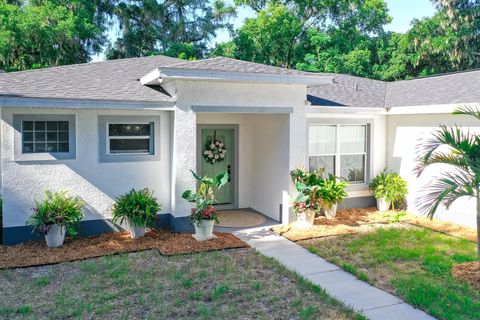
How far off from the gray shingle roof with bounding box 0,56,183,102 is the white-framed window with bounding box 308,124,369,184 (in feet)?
14.4

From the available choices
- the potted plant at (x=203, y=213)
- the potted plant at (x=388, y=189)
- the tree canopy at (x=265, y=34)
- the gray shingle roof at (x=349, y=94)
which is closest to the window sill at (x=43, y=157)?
the potted plant at (x=203, y=213)

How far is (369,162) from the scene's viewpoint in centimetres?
1188

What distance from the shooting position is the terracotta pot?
380 inches

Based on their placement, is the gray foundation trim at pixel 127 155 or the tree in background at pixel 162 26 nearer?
the gray foundation trim at pixel 127 155

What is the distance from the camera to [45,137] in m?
8.41

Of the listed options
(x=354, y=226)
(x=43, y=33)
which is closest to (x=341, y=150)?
(x=354, y=226)

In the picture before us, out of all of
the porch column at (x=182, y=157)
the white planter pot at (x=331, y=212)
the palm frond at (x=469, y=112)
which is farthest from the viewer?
the white planter pot at (x=331, y=212)

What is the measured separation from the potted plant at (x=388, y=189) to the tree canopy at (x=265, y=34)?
572 inches

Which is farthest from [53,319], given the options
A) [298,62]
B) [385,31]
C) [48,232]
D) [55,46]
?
[385,31]

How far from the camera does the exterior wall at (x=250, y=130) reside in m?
8.93

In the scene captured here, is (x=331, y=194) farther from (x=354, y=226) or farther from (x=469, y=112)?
(x=469, y=112)

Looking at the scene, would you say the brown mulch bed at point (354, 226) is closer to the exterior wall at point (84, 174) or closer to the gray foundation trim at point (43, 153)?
the exterior wall at point (84, 174)

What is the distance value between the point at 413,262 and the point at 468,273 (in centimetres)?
98

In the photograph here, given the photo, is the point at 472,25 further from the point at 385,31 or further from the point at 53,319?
the point at 53,319
